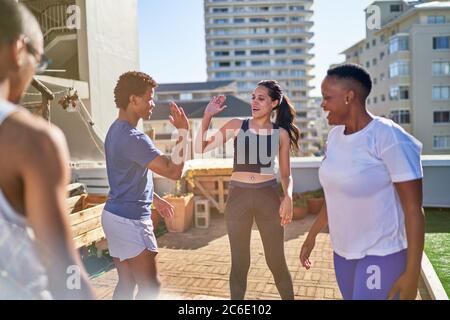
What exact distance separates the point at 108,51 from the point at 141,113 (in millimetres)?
7714

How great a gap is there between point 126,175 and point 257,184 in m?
0.97

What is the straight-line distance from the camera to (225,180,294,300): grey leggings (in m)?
2.77

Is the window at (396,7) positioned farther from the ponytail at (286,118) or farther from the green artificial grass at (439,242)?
the ponytail at (286,118)

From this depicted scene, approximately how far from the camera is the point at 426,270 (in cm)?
376

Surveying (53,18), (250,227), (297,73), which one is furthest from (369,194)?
(297,73)

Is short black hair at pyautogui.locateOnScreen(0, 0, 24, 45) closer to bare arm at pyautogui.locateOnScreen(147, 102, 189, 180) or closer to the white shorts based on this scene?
bare arm at pyautogui.locateOnScreen(147, 102, 189, 180)

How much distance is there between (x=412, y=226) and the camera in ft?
5.60

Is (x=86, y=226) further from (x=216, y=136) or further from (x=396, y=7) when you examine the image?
(x=396, y=7)

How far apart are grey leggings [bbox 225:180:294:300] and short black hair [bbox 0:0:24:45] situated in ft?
6.10

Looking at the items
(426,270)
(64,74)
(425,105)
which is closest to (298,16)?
(425,105)

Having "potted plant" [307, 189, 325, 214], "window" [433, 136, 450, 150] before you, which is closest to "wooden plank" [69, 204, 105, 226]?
"potted plant" [307, 189, 325, 214]

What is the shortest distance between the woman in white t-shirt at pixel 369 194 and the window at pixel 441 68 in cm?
4071

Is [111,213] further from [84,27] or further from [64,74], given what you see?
[64,74]

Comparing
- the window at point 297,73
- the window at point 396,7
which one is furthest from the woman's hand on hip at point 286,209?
the window at point 297,73
